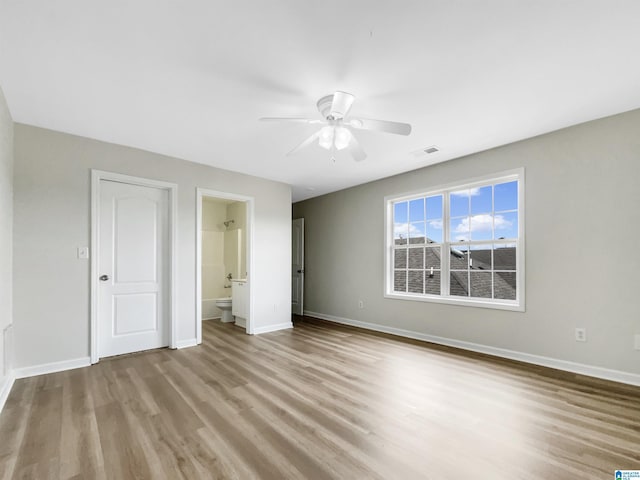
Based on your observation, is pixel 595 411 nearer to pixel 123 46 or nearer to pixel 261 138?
pixel 261 138

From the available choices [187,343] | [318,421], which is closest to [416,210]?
[318,421]

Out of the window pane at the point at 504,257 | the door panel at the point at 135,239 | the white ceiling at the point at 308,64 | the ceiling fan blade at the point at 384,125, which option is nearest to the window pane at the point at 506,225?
the window pane at the point at 504,257

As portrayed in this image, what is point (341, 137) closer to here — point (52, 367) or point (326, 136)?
point (326, 136)

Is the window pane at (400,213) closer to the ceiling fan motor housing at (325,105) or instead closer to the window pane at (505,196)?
the window pane at (505,196)

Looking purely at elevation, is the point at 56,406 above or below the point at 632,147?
below

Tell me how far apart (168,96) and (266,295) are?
3.36m

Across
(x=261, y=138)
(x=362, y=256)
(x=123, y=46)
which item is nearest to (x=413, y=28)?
(x=123, y=46)

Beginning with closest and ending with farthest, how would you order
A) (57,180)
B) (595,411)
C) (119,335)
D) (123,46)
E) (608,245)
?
(123,46) → (595,411) → (608,245) → (57,180) → (119,335)

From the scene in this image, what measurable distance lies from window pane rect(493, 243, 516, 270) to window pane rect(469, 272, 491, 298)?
180mm

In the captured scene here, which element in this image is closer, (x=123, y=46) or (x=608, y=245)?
(x=123, y=46)

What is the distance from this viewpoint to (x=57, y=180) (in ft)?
10.8

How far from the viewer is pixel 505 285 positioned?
151 inches

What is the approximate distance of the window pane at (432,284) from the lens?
4.52 metres

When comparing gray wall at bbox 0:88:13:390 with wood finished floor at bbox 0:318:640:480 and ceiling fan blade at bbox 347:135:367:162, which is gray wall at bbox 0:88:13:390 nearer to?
wood finished floor at bbox 0:318:640:480
